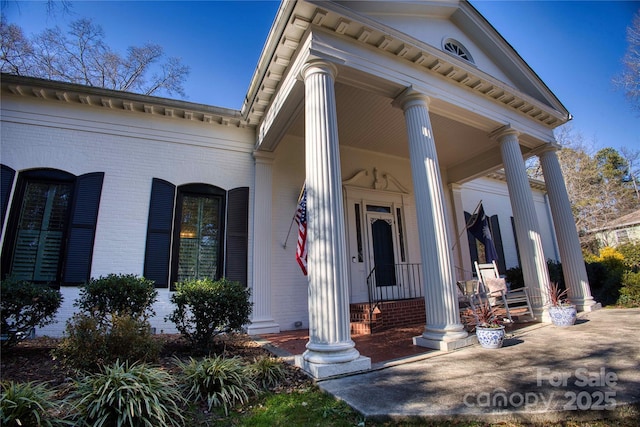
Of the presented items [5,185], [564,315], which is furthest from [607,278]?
[5,185]

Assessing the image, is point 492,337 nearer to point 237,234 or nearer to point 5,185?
point 237,234

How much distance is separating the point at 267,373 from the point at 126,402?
4.36ft

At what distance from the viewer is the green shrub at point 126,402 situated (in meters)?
2.24

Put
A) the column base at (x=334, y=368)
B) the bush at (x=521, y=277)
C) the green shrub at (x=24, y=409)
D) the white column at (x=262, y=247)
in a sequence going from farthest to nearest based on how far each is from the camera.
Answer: the bush at (x=521, y=277) < the white column at (x=262, y=247) < the column base at (x=334, y=368) < the green shrub at (x=24, y=409)

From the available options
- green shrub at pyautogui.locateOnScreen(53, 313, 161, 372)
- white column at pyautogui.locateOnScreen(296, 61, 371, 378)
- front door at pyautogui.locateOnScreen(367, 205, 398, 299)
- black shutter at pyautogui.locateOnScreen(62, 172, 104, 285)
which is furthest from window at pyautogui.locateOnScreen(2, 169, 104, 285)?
front door at pyautogui.locateOnScreen(367, 205, 398, 299)

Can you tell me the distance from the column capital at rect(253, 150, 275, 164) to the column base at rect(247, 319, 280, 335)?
3.58m

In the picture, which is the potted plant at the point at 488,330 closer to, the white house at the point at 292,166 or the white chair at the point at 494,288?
the white house at the point at 292,166

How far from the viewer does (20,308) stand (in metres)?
3.88

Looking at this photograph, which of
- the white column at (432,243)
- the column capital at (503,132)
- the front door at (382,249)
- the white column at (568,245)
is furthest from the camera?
the front door at (382,249)

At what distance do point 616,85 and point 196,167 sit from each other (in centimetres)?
1469

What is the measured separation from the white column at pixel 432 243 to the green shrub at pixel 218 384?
271cm

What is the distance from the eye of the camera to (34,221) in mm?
5695

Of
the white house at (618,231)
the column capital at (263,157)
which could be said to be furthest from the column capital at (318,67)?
the white house at (618,231)

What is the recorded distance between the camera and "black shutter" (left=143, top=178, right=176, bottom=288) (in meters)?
6.00
